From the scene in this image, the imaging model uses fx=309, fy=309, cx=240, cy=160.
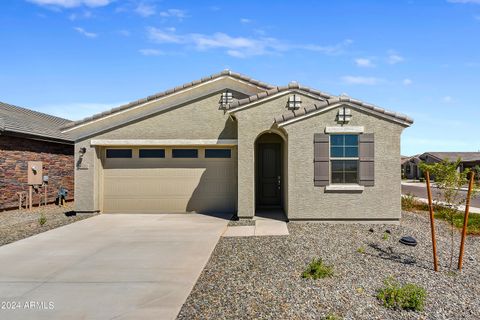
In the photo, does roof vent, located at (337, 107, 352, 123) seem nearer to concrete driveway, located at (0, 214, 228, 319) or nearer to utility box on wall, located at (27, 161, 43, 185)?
concrete driveway, located at (0, 214, 228, 319)

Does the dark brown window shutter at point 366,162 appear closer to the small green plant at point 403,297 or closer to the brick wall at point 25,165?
the small green plant at point 403,297

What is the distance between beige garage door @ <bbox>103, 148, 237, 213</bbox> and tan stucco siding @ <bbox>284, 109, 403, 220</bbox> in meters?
2.88

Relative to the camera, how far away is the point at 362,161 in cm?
934

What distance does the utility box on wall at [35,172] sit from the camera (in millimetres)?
13659

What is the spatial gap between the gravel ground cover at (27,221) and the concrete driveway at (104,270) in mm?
588

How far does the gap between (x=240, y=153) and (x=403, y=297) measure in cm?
645

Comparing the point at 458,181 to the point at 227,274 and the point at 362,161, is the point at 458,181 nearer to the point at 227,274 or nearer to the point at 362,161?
the point at 362,161

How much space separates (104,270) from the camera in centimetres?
570

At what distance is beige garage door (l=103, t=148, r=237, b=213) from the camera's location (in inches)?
459

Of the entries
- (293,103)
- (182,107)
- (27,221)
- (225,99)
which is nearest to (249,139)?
(293,103)

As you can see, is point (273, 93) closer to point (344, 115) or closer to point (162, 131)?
point (344, 115)

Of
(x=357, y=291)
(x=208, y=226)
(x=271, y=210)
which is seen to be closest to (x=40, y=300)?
(x=357, y=291)

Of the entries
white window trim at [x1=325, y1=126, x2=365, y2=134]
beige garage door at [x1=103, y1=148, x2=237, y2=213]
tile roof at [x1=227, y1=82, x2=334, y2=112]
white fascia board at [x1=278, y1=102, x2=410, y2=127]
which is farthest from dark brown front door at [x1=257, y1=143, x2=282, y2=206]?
white window trim at [x1=325, y1=126, x2=365, y2=134]

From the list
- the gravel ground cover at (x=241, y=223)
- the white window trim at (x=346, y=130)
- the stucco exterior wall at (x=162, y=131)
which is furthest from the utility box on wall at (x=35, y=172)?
the white window trim at (x=346, y=130)
